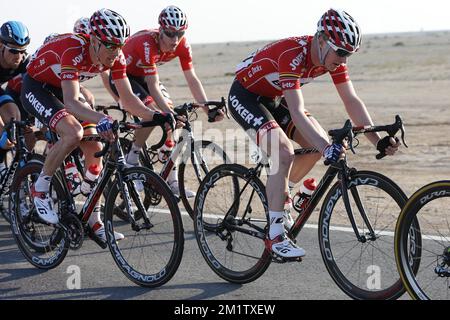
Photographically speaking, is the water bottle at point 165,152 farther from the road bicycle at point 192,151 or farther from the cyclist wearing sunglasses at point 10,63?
the cyclist wearing sunglasses at point 10,63

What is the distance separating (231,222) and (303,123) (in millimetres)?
1264

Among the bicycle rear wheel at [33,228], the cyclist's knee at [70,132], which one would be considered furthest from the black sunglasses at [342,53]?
the bicycle rear wheel at [33,228]

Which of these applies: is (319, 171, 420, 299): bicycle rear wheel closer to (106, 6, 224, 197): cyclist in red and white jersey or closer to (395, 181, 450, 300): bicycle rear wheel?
(395, 181, 450, 300): bicycle rear wheel

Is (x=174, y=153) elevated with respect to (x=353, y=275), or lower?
elevated

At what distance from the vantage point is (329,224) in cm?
561

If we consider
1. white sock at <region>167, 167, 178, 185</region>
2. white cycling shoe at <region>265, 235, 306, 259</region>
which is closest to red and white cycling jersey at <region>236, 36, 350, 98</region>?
white cycling shoe at <region>265, 235, 306, 259</region>

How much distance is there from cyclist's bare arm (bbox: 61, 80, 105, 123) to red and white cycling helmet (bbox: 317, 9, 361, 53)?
193 cm

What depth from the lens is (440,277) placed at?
205 inches

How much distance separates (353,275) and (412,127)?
10.5 m

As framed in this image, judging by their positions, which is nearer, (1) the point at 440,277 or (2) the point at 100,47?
(1) the point at 440,277

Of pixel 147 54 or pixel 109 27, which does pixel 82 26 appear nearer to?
pixel 147 54

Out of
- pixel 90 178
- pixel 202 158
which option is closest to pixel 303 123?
pixel 90 178
